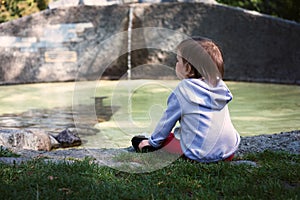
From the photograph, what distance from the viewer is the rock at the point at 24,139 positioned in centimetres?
493

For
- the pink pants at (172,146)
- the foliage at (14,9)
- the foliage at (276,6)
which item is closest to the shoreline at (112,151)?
the pink pants at (172,146)

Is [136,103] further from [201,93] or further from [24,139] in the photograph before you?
[201,93]

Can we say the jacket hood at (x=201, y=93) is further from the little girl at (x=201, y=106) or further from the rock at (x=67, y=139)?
the rock at (x=67, y=139)

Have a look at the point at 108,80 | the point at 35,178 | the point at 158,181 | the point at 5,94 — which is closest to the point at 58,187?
the point at 35,178

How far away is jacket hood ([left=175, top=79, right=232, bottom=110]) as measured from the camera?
348 cm

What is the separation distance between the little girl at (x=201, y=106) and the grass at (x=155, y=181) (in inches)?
5.4

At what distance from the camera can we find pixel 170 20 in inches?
416

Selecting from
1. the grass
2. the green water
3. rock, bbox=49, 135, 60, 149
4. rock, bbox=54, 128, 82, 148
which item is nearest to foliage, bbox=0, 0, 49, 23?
the green water

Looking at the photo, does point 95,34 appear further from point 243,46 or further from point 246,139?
point 246,139

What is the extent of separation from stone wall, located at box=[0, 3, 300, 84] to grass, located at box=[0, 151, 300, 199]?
22.2 feet

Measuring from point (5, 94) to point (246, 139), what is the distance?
5.19 meters

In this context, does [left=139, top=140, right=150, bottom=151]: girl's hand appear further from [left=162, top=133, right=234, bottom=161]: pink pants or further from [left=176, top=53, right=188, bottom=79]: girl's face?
[left=176, top=53, right=188, bottom=79]: girl's face

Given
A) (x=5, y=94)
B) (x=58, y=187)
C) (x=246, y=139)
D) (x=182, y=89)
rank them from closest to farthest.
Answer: (x=58, y=187) < (x=182, y=89) < (x=246, y=139) < (x=5, y=94)

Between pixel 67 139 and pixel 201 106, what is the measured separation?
87.9 inches
